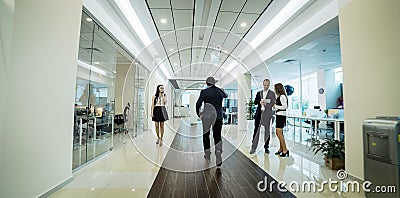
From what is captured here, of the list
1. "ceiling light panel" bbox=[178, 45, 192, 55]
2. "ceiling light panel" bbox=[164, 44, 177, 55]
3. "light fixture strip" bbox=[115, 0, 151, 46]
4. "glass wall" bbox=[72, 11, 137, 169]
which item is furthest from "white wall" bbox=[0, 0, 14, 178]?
"ceiling light panel" bbox=[178, 45, 192, 55]

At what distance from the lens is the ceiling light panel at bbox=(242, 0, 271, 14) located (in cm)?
381

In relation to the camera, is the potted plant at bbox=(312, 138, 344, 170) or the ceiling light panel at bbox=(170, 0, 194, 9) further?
the ceiling light panel at bbox=(170, 0, 194, 9)

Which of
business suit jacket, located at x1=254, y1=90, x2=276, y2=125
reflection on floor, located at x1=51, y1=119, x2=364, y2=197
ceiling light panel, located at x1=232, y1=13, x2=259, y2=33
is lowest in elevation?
reflection on floor, located at x1=51, y1=119, x2=364, y2=197

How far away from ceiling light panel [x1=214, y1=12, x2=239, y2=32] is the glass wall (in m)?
2.32

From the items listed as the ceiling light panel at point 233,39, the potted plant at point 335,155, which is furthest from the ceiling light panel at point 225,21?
the potted plant at point 335,155

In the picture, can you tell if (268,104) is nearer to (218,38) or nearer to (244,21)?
(244,21)

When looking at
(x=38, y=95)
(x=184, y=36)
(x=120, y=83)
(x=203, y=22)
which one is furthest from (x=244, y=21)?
(x=120, y=83)

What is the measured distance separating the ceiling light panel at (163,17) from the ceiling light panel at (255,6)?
5.09 ft

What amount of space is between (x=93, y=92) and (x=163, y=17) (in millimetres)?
2140

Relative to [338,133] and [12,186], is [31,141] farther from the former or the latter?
[338,133]

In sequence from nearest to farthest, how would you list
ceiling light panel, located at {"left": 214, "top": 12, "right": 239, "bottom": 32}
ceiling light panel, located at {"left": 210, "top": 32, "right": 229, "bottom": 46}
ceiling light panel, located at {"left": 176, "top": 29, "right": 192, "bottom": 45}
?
ceiling light panel, located at {"left": 214, "top": 12, "right": 239, "bottom": 32}, ceiling light panel, located at {"left": 176, "top": 29, "right": 192, "bottom": 45}, ceiling light panel, located at {"left": 210, "top": 32, "right": 229, "bottom": 46}

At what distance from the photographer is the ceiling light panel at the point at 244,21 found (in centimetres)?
443

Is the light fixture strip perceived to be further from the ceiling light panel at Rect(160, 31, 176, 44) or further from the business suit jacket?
the business suit jacket

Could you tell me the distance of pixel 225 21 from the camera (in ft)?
15.5
